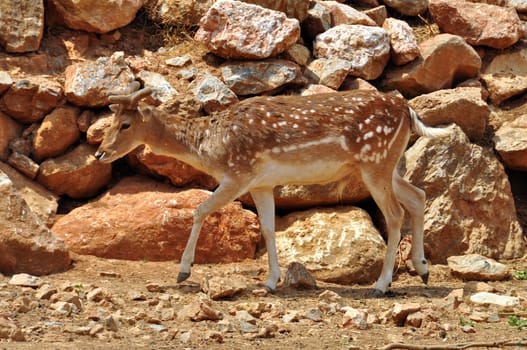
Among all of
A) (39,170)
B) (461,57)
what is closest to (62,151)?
(39,170)

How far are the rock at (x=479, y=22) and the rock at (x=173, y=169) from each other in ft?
14.2

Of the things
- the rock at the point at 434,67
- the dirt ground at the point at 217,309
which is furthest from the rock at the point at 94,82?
the rock at the point at 434,67

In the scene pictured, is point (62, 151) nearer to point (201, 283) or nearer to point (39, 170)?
point (39, 170)

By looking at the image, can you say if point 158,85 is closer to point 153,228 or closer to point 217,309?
point 153,228

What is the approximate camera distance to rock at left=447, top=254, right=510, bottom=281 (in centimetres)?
1024

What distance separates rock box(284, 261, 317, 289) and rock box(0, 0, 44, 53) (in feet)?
14.7

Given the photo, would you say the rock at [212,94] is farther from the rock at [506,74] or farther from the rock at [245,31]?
the rock at [506,74]

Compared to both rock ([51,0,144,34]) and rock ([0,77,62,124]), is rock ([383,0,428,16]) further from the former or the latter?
rock ([0,77,62,124])

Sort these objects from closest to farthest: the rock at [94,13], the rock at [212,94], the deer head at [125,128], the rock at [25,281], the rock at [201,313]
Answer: the rock at [201,313]
the rock at [25,281]
the deer head at [125,128]
the rock at [212,94]
the rock at [94,13]

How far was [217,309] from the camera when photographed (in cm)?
819

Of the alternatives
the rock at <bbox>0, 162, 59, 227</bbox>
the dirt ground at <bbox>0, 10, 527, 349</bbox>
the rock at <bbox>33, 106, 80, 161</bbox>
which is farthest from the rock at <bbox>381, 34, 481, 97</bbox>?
the rock at <bbox>0, 162, 59, 227</bbox>

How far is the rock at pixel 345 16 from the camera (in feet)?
42.4

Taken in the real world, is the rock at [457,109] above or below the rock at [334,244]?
above

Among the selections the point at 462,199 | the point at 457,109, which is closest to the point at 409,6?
the point at 457,109
